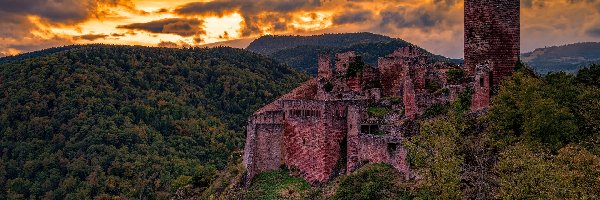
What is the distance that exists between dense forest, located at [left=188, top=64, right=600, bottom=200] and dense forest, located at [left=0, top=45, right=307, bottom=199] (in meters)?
52.5

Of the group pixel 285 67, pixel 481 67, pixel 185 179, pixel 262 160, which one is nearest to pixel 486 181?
pixel 481 67

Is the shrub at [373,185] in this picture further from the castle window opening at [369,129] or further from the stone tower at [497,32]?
the stone tower at [497,32]

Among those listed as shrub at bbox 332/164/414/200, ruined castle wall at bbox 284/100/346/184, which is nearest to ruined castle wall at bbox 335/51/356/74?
ruined castle wall at bbox 284/100/346/184

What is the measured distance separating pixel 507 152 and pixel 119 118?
305 ft

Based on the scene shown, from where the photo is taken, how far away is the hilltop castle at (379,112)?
119 ft

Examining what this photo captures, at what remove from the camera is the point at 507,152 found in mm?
26750

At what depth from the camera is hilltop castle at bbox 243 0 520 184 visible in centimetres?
3634

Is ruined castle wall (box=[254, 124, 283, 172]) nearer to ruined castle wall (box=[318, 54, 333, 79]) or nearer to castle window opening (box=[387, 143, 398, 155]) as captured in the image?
castle window opening (box=[387, 143, 398, 155])

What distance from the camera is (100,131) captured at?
10562 cm

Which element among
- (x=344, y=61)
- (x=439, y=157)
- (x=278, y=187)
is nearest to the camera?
(x=439, y=157)

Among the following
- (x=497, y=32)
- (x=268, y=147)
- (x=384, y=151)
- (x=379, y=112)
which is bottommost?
(x=268, y=147)

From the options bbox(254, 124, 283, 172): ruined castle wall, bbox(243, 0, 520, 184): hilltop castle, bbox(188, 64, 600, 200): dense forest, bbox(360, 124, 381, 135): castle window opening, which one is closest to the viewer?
bbox(188, 64, 600, 200): dense forest

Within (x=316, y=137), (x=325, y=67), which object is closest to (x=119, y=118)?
(x=325, y=67)

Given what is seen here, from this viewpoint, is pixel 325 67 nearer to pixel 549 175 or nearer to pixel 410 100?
pixel 410 100
